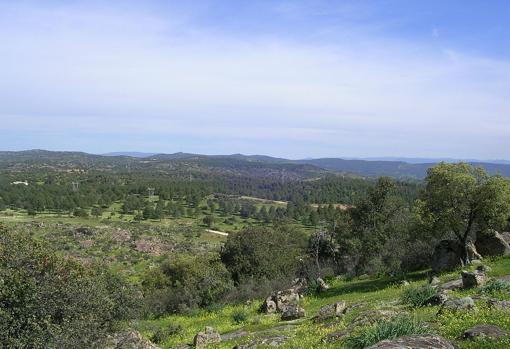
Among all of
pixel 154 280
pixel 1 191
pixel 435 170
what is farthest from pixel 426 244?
pixel 1 191

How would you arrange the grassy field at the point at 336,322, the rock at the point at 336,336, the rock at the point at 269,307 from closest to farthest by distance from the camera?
the grassy field at the point at 336,322 → the rock at the point at 336,336 → the rock at the point at 269,307

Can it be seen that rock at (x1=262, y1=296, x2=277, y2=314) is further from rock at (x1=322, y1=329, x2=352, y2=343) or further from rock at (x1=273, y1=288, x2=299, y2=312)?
rock at (x1=322, y1=329, x2=352, y2=343)

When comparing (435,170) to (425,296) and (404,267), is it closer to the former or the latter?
(404,267)

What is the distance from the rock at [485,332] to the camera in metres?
10.8

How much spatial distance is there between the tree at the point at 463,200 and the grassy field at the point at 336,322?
119 inches

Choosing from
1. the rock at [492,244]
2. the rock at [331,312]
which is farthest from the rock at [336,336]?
the rock at [492,244]

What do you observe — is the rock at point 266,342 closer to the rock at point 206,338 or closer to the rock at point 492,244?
the rock at point 206,338

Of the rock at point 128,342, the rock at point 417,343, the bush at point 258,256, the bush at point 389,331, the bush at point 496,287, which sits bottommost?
the bush at point 258,256

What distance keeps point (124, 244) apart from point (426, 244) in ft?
272

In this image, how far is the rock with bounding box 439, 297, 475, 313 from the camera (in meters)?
14.5

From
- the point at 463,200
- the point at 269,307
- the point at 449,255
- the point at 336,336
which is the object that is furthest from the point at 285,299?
the point at 336,336

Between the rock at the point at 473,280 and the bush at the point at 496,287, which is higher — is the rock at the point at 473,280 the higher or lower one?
the lower one

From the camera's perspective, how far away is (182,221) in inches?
6481

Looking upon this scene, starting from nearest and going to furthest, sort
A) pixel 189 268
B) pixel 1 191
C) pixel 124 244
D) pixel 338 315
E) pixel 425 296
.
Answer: pixel 425 296, pixel 338 315, pixel 189 268, pixel 124 244, pixel 1 191
